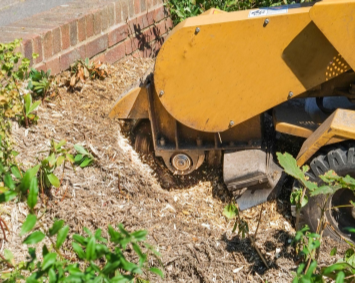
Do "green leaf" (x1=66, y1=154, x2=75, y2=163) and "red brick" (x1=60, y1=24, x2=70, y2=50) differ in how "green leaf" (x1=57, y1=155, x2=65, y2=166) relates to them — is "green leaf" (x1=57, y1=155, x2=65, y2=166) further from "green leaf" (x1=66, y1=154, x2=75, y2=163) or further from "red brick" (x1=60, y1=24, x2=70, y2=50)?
"red brick" (x1=60, y1=24, x2=70, y2=50)

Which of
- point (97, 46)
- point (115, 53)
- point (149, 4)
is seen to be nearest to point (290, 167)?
point (97, 46)

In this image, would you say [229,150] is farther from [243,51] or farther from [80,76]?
[80,76]

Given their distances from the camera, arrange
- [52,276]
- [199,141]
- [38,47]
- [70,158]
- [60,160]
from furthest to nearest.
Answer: [38,47] → [199,141] → [70,158] → [60,160] → [52,276]

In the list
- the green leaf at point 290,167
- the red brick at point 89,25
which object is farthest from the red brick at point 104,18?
the green leaf at point 290,167

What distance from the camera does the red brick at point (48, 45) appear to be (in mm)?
3730

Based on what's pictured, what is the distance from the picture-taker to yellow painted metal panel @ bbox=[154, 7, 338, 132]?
2.89 m

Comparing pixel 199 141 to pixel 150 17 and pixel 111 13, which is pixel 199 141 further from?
pixel 150 17

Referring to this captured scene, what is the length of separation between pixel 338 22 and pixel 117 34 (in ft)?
6.87

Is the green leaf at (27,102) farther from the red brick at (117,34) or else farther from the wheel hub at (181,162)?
the red brick at (117,34)

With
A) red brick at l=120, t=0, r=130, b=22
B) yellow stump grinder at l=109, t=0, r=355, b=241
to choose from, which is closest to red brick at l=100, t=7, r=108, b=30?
red brick at l=120, t=0, r=130, b=22

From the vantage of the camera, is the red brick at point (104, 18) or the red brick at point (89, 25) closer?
the red brick at point (89, 25)

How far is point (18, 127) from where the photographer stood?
339 cm

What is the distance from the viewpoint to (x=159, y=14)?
4879 millimetres

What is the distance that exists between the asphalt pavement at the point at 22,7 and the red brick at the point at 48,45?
90 centimetres
